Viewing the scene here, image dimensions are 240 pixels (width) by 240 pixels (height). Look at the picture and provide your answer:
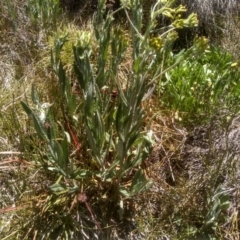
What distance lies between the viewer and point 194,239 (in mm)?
1937

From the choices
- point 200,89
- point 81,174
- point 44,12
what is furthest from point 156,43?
point 44,12

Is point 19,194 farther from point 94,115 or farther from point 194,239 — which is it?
point 194,239

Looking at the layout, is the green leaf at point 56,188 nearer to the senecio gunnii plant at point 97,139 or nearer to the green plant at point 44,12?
the senecio gunnii plant at point 97,139

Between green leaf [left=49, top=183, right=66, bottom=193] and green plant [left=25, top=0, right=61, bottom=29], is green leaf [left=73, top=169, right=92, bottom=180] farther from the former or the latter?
green plant [left=25, top=0, right=61, bottom=29]

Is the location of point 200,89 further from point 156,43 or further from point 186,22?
point 156,43

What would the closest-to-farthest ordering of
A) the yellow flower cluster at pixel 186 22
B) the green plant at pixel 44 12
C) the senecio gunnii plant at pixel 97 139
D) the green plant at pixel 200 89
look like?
the yellow flower cluster at pixel 186 22
the senecio gunnii plant at pixel 97 139
the green plant at pixel 200 89
the green plant at pixel 44 12

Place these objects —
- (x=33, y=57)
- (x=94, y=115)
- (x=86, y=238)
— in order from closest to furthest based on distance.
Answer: (x=94, y=115) → (x=86, y=238) → (x=33, y=57)

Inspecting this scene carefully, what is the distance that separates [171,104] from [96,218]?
28.0 inches

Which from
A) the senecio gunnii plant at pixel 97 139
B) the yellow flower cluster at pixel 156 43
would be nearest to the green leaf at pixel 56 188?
the senecio gunnii plant at pixel 97 139

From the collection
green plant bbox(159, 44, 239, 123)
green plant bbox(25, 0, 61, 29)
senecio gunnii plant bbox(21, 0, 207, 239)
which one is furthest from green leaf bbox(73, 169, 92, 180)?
green plant bbox(25, 0, 61, 29)

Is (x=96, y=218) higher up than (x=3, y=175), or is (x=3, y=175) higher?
(x=3, y=175)

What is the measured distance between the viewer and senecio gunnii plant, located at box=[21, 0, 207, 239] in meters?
1.64

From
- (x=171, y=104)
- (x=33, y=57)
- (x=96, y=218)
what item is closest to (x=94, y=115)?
(x=96, y=218)

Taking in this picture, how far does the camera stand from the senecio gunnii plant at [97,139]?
1.64 meters
